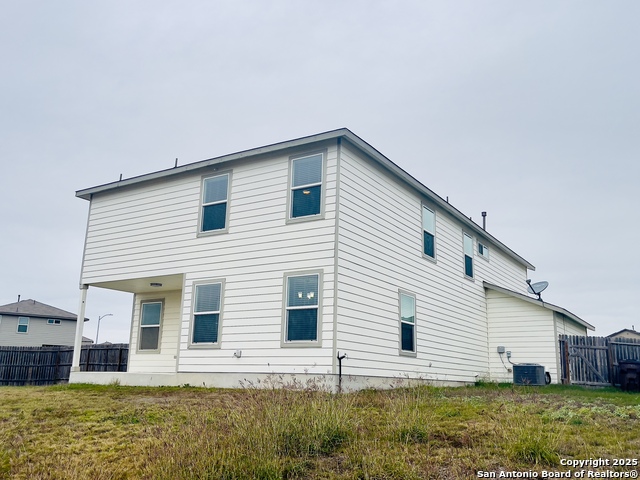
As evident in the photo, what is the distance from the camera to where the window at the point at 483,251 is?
19000mm

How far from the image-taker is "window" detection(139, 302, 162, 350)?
16438mm

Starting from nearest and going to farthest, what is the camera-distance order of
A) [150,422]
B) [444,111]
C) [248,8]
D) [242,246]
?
[150,422]
[242,246]
[248,8]
[444,111]

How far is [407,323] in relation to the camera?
13688 mm

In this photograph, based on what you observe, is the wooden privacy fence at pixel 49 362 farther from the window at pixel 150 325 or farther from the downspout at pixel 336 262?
the downspout at pixel 336 262

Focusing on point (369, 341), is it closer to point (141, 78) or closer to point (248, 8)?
point (248, 8)

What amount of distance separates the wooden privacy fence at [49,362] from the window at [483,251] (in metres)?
12.6

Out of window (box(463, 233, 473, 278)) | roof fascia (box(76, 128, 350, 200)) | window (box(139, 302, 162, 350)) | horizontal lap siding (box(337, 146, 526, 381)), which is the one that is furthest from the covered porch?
window (box(463, 233, 473, 278))

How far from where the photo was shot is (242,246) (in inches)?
504

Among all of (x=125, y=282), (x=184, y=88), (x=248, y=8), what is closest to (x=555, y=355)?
(x=125, y=282)

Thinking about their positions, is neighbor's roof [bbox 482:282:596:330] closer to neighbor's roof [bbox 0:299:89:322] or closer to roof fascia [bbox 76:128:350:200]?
roof fascia [bbox 76:128:350:200]

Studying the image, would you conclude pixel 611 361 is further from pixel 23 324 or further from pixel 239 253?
pixel 23 324

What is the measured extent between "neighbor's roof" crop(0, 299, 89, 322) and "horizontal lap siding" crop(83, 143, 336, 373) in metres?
22.1

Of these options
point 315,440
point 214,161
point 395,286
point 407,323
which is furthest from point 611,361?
point 315,440

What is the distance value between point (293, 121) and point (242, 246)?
48.9 feet
